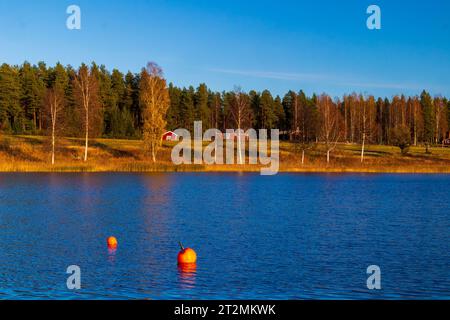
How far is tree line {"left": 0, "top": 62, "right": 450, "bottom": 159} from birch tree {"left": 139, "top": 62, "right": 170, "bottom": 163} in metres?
0.26

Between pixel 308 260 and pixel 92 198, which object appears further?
pixel 92 198

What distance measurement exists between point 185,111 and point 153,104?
68711 millimetres

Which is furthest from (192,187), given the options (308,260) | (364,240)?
(308,260)

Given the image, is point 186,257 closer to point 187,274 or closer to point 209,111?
point 187,274

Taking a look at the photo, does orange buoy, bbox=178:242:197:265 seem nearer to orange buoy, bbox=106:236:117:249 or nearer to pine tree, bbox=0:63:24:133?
orange buoy, bbox=106:236:117:249

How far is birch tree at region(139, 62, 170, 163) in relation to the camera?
310ft

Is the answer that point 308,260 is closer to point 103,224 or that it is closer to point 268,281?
point 268,281

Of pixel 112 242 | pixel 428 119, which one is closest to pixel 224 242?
pixel 112 242

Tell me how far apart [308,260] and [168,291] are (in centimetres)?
814

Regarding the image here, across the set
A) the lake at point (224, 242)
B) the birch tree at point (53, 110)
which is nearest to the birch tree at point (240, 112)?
the birch tree at point (53, 110)

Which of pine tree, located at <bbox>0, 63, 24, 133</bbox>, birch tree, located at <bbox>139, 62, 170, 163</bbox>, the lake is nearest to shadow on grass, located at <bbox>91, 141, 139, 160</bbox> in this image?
birch tree, located at <bbox>139, 62, 170, 163</bbox>

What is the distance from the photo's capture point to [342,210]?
47.0 meters

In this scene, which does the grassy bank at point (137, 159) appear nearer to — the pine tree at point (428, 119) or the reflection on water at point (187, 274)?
the pine tree at point (428, 119)

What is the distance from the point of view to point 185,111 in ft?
536
